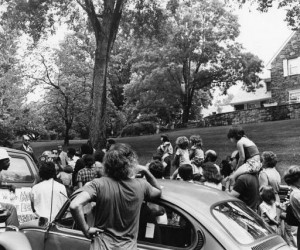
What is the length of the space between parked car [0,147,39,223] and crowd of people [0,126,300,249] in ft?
1.97

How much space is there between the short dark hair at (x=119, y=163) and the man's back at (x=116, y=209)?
2.1 inches

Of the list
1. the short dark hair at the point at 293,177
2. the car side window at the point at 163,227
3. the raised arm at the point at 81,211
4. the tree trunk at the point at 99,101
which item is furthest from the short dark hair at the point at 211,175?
the tree trunk at the point at 99,101

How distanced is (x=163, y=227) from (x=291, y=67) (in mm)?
36214

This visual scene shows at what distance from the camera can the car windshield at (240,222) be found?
12.0 feet

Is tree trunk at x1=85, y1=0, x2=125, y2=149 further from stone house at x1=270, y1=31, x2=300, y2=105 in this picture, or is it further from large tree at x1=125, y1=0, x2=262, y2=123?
stone house at x1=270, y1=31, x2=300, y2=105

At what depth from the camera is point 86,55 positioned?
33688 mm

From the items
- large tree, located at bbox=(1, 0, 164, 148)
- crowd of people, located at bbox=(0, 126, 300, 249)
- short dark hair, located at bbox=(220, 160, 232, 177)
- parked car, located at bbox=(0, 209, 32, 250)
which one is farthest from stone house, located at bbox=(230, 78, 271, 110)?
parked car, located at bbox=(0, 209, 32, 250)

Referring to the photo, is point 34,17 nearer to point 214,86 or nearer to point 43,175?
point 43,175

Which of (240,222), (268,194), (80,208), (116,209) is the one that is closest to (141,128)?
(268,194)

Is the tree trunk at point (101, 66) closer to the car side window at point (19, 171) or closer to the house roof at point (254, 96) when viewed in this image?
the car side window at point (19, 171)

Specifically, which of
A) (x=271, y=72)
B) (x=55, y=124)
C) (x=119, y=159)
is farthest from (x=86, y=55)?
(x=119, y=159)

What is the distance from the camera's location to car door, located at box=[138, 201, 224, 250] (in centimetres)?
354

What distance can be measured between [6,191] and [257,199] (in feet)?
10.7

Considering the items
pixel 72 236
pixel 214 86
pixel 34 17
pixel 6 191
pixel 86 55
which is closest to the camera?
pixel 72 236
